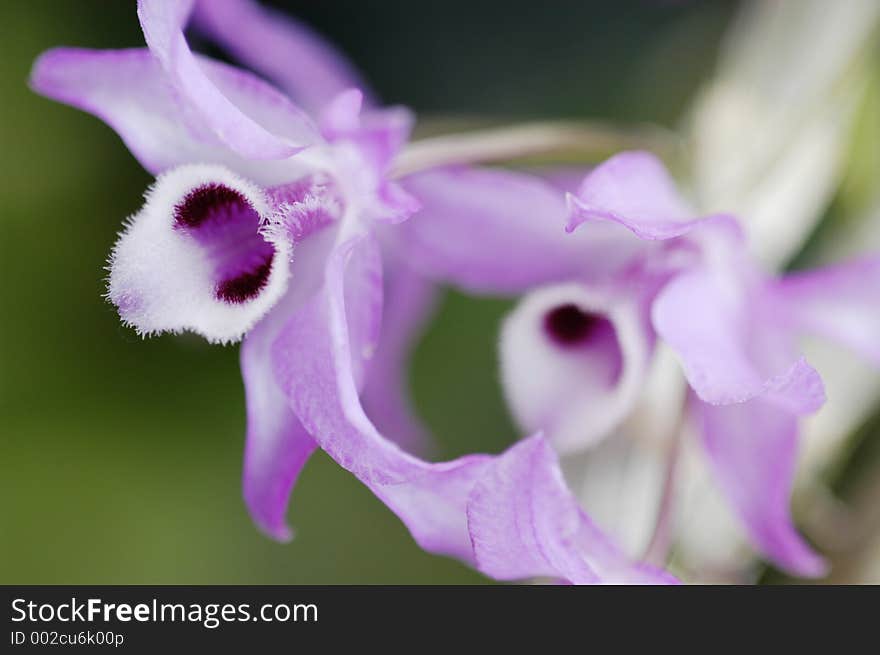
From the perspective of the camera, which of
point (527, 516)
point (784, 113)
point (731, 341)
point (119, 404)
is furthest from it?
point (119, 404)

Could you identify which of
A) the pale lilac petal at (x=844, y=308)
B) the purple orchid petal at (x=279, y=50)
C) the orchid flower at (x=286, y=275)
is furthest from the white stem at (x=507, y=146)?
the purple orchid petal at (x=279, y=50)

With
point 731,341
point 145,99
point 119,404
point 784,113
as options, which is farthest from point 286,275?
point 119,404

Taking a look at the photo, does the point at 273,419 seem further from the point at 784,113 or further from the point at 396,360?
the point at 784,113

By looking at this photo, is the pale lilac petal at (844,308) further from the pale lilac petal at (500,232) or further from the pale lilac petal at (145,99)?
the pale lilac petal at (145,99)

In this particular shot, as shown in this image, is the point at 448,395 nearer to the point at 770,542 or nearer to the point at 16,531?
the point at 16,531
